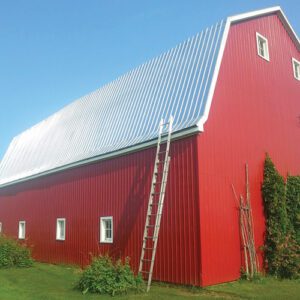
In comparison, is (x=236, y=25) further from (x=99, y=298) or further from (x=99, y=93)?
(x=99, y=298)

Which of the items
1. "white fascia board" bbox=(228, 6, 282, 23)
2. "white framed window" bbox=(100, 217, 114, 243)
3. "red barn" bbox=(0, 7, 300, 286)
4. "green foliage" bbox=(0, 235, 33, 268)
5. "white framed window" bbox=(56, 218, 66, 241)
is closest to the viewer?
"red barn" bbox=(0, 7, 300, 286)

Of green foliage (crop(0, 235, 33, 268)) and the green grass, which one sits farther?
green foliage (crop(0, 235, 33, 268))

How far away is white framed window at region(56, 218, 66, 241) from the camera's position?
1884 cm

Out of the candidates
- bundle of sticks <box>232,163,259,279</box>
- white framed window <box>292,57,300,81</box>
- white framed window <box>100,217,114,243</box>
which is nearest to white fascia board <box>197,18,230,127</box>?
bundle of sticks <box>232,163,259,279</box>

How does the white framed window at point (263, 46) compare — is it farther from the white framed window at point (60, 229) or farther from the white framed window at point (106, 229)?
the white framed window at point (60, 229)

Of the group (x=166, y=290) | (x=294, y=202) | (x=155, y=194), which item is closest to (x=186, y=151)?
(x=155, y=194)

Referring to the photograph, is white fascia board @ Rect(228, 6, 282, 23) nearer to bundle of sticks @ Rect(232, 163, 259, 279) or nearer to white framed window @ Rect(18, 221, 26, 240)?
bundle of sticks @ Rect(232, 163, 259, 279)

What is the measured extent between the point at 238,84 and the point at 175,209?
526cm

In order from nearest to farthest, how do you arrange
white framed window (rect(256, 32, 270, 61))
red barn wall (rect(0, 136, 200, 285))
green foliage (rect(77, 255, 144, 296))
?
green foliage (rect(77, 255, 144, 296)) < red barn wall (rect(0, 136, 200, 285)) < white framed window (rect(256, 32, 270, 61))

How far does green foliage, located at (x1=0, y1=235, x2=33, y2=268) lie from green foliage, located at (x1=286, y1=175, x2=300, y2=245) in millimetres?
11299

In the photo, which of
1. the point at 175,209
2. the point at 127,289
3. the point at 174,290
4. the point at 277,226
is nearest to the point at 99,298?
the point at 127,289

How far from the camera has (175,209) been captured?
12.8 m

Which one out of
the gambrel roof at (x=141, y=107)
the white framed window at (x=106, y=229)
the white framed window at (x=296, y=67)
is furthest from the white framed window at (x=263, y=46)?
the white framed window at (x=106, y=229)

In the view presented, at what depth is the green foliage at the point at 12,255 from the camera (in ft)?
57.5
